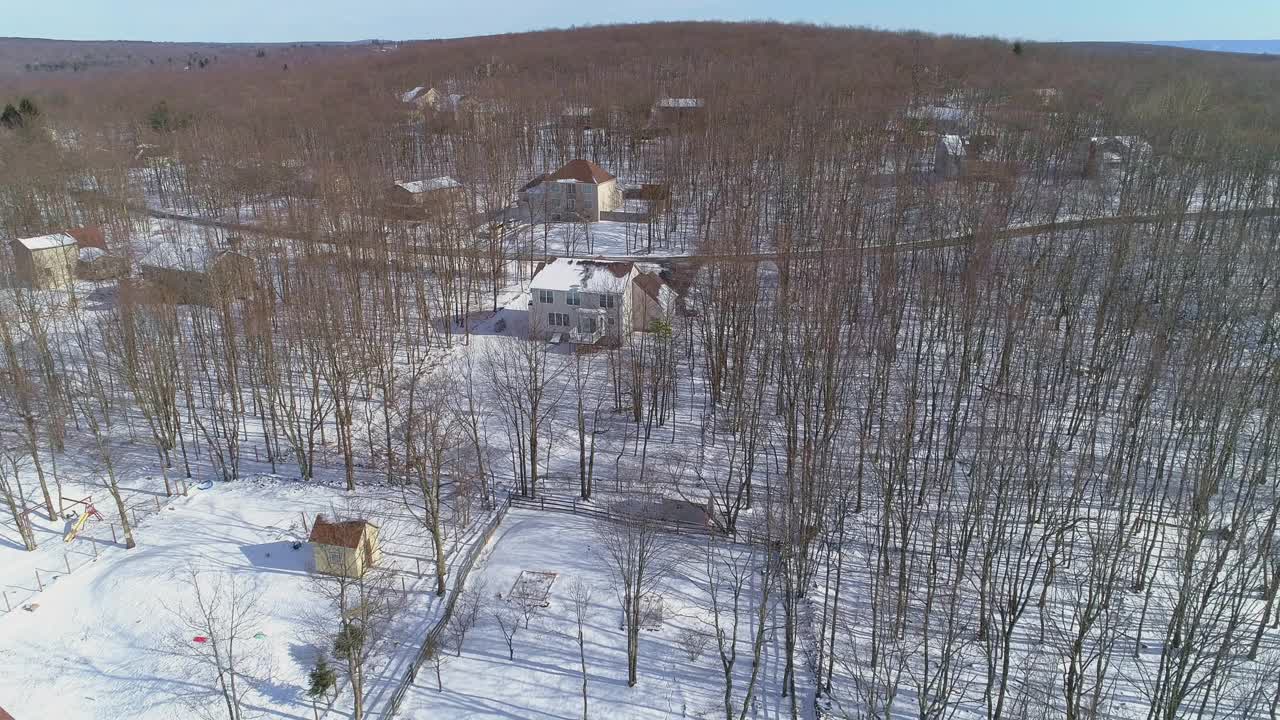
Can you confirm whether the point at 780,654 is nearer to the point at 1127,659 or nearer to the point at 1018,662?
the point at 1018,662

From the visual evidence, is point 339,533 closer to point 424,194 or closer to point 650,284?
point 650,284

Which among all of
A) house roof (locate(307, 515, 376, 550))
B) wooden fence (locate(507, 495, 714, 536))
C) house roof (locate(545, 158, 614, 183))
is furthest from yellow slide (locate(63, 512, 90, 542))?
house roof (locate(545, 158, 614, 183))

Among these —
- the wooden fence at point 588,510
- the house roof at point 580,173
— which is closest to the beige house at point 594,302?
the wooden fence at point 588,510

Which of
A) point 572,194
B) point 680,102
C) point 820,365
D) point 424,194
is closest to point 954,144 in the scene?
point 680,102

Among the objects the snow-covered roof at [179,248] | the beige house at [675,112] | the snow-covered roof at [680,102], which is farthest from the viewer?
the snow-covered roof at [680,102]

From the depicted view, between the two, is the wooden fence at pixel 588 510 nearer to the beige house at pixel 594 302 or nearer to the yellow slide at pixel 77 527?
the beige house at pixel 594 302

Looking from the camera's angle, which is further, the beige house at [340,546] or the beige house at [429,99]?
the beige house at [429,99]
